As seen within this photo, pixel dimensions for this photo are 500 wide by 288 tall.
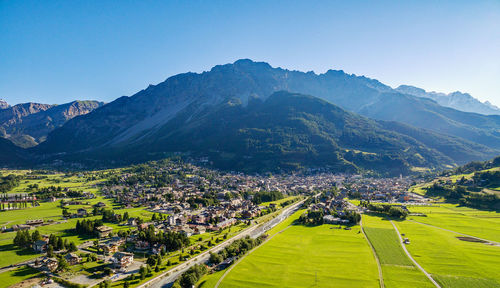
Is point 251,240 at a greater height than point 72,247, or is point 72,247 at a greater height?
point 72,247

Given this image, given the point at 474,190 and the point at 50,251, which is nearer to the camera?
the point at 50,251

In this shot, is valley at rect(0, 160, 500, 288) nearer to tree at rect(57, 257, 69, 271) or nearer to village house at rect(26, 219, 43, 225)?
tree at rect(57, 257, 69, 271)

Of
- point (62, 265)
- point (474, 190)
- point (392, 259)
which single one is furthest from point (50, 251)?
point (474, 190)

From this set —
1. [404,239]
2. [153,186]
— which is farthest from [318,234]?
[153,186]

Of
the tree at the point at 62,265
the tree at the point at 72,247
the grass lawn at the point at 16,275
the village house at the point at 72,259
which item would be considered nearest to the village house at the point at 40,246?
the tree at the point at 72,247

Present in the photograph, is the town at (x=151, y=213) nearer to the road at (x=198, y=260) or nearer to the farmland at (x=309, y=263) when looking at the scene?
the road at (x=198, y=260)

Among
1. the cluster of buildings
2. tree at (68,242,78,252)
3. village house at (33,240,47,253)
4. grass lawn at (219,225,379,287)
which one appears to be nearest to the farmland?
grass lawn at (219,225,379,287)

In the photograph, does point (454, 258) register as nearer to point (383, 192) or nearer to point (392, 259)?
point (392, 259)
